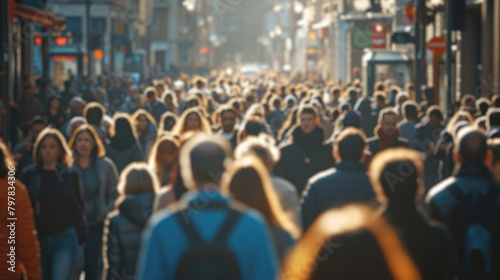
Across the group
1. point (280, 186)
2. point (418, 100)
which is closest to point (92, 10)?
point (418, 100)

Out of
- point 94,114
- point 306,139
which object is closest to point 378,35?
point 94,114

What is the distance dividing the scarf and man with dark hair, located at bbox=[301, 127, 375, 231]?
157 inches

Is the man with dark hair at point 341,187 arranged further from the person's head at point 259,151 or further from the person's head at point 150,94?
the person's head at point 150,94

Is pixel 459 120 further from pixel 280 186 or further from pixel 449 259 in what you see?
pixel 449 259

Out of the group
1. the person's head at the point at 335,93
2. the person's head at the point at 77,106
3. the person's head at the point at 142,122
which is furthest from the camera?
the person's head at the point at 335,93

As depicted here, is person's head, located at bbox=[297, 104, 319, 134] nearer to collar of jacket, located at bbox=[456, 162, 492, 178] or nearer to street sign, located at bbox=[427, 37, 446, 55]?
collar of jacket, located at bbox=[456, 162, 492, 178]

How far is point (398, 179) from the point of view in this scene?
5.58 metres

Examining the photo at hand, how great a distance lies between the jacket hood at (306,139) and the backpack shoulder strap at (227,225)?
6.26m

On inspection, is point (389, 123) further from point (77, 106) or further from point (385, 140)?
point (77, 106)

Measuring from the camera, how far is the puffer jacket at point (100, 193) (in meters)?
10.3

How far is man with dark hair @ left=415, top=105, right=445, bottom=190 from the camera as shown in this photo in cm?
1431

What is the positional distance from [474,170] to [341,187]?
1.18 meters

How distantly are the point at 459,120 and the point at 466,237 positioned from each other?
7141mm

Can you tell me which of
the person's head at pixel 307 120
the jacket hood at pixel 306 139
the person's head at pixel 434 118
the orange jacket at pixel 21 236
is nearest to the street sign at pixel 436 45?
the person's head at pixel 434 118
